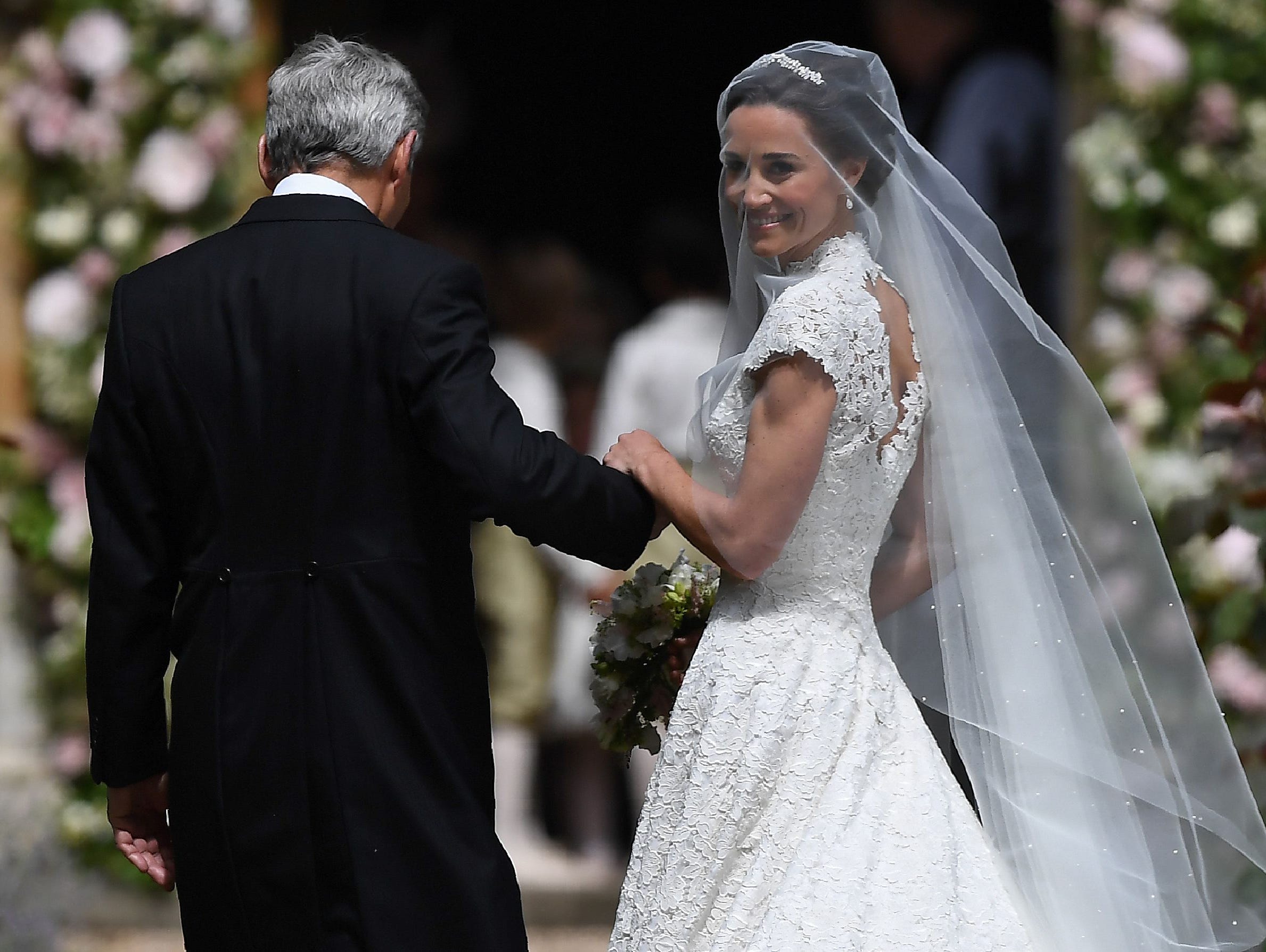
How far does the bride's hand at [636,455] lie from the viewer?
2.54 metres

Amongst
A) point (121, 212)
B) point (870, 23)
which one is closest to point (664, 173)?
point (870, 23)

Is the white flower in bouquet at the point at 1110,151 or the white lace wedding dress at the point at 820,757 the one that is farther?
the white flower in bouquet at the point at 1110,151

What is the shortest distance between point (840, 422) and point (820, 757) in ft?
1.77

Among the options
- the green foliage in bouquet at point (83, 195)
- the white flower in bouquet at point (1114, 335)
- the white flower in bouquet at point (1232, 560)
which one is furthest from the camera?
the green foliage in bouquet at point (83, 195)

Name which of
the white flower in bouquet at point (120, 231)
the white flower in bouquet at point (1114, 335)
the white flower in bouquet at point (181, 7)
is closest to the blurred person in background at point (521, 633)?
the white flower in bouquet at point (120, 231)

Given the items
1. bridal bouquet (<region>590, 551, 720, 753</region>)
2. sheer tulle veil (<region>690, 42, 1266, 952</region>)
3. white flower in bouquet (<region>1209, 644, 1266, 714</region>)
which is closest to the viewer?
sheer tulle veil (<region>690, 42, 1266, 952</region>)

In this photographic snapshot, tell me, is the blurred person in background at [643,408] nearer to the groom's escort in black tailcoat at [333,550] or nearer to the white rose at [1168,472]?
the white rose at [1168,472]

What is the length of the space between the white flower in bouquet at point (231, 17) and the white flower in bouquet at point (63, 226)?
75 cm

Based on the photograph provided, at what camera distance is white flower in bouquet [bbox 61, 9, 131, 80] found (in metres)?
4.99

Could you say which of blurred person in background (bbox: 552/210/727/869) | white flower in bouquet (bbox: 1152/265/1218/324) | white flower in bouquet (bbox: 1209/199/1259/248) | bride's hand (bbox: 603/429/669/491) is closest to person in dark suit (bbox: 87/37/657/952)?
bride's hand (bbox: 603/429/669/491)

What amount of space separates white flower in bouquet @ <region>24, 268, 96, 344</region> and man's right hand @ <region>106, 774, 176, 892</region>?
2.80m

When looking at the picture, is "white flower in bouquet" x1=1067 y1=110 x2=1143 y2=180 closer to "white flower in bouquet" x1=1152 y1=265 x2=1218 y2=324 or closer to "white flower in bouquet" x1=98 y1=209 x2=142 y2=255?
"white flower in bouquet" x1=1152 y1=265 x2=1218 y2=324

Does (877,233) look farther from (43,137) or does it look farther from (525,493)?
(43,137)

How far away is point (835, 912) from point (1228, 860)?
2.49 feet
